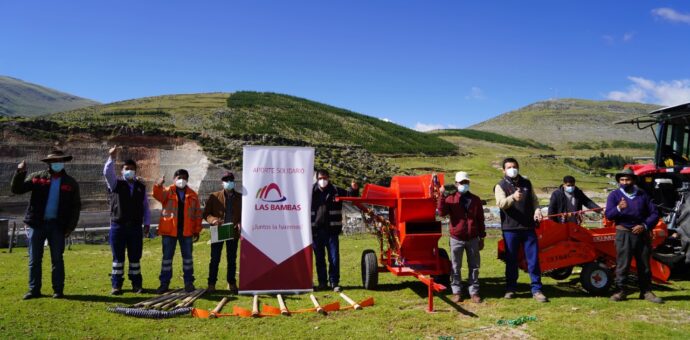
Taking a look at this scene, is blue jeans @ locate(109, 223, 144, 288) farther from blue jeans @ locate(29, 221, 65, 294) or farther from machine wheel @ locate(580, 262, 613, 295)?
machine wheel @ locate(580, 262, 613, 295)

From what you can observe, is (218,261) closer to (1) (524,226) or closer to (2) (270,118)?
(1) (524,226)

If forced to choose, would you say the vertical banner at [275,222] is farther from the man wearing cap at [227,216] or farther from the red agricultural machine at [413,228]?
the red agricultural machine at [413,228]

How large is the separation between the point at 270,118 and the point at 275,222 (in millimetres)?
80998

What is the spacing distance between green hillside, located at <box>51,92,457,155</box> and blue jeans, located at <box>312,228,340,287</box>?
58216 millimetres

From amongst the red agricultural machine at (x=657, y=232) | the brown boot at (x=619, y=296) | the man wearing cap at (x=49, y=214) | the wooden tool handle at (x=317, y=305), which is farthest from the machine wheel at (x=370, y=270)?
the man wearing cap at (x=49, y=214)

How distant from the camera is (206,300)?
7.78 m

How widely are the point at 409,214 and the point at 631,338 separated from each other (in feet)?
11.9

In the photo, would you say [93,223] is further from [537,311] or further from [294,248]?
[537,311]

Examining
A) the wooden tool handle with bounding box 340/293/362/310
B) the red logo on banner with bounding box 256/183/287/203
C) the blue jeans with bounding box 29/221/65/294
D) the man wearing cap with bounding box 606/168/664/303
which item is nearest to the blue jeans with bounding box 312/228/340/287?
the wooden tool handle with bounding box 340/293/362/310

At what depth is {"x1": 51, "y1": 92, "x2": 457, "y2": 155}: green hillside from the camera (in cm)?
7538

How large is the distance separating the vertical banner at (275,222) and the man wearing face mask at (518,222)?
3.23 m

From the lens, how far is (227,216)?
28.3ft

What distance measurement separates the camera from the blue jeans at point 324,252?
8.80 meters

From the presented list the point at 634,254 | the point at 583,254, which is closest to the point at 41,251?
the point at 583,254
